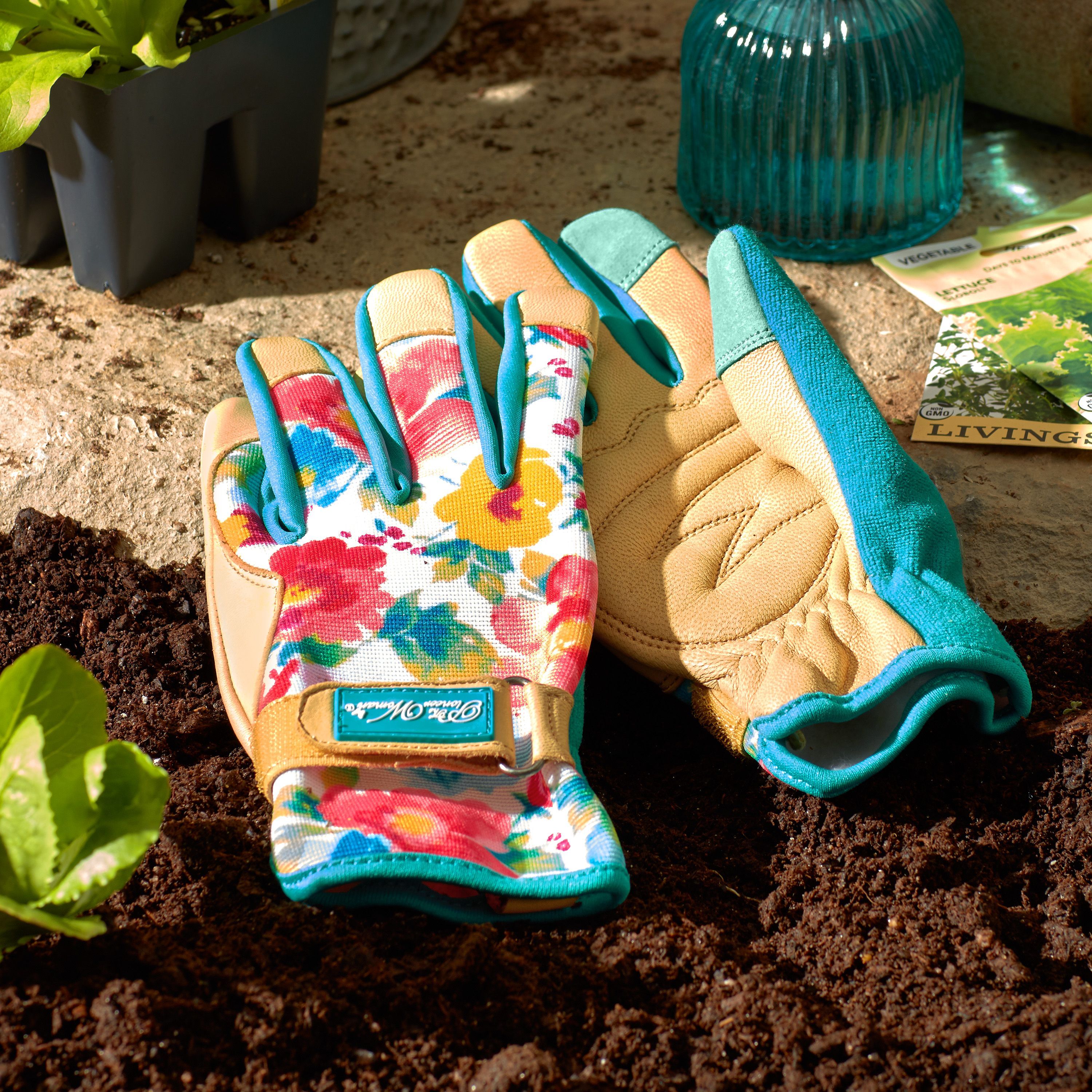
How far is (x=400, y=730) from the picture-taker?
39.6 inches

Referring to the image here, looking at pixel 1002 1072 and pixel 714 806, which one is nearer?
pixel 1002 1072

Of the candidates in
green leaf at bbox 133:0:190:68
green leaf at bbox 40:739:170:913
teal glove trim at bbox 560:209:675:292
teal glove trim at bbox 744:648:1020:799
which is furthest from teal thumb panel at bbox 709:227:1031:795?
green leaf at bbox 133:0:190:68

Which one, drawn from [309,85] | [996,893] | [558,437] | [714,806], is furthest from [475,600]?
[309,85]

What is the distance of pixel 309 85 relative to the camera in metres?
1.79

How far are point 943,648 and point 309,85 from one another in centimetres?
Answer: 137

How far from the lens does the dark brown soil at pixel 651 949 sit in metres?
0.84

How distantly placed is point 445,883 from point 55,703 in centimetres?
36

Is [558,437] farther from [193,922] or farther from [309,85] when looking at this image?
[309,85]

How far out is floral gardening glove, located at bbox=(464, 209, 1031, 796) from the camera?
3.64 feet

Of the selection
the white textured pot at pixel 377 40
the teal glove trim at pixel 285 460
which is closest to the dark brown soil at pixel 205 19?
the white textured pot at pixel 377 40

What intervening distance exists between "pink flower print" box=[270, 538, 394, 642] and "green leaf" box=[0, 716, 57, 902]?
319 millimetres

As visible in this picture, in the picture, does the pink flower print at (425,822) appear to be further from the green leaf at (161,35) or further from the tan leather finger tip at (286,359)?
the green leaf at (161,35)

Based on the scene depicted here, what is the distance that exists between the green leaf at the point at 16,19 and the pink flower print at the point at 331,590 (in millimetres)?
835

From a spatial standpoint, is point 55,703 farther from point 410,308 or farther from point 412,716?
point 410,308
